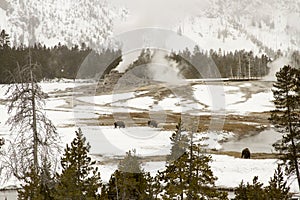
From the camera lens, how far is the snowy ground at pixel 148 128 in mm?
36438

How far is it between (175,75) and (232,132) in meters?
37.8

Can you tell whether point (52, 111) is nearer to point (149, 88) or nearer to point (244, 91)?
point (149, 88)

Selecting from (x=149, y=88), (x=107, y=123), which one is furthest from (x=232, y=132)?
(x=149, y=88)

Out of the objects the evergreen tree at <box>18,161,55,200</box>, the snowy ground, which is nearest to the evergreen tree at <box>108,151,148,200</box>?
the evergreen tree at <box>18,161,55,200</box>

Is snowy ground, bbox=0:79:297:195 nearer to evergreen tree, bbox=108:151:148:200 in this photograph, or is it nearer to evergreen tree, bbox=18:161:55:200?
evergreen tree, bbox=108:151:148:200

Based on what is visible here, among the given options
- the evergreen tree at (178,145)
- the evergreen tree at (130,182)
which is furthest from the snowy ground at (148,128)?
the evergreen tree at (130,182)

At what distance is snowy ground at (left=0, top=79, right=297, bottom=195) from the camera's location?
36.4 meters

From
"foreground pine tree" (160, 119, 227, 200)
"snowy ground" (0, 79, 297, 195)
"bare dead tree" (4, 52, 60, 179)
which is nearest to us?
"bare dead tree" (4, 52, 60, 179)

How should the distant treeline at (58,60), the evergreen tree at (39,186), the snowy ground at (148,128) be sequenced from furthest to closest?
the distant treeline at (58,60) → the snowy ground at (148,128) → the evergreen tree at (39,186)

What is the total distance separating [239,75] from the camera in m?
151

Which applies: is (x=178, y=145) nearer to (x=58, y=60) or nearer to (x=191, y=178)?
(x=191, y=178)

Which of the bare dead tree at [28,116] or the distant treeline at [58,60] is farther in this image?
the distant treeline at [58,60]

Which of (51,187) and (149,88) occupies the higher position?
(149,88)

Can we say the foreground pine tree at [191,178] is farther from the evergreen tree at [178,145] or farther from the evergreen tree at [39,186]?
the evergreen tree at [39,186]
